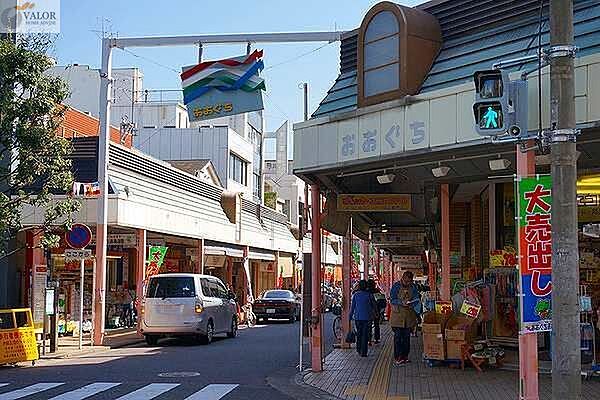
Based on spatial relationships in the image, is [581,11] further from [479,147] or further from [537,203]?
[537,203]

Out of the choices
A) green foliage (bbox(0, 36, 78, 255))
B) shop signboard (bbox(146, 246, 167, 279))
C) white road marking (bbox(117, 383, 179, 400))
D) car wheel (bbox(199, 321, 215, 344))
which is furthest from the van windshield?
white road marking (bbox(117, 383, 179, 400))

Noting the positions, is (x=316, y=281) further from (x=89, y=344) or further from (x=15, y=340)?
(x=89, y=344)

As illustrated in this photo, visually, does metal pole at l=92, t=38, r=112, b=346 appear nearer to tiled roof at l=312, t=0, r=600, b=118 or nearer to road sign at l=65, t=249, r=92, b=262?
road sign at l=65, t=249, r=92, b=262

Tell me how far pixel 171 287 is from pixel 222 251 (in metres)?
12.9

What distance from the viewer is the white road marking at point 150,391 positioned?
12602 mm

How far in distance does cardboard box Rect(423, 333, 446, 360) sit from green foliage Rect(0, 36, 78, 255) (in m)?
8.53

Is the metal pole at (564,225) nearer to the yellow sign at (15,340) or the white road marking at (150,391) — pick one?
the white road marking at (150,391)

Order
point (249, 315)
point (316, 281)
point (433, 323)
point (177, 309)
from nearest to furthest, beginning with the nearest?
point (433, 323) < point (316, 281) < point (177, 309) < point (249, 315)

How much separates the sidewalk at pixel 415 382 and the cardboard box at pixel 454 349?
10.5 inches

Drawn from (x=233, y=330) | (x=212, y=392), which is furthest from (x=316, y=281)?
(x=233, y=330)

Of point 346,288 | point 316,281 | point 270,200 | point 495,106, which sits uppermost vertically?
point 270,200

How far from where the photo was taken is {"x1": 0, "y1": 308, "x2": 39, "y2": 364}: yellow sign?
17.1 meters

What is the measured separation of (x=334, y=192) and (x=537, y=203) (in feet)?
28.0

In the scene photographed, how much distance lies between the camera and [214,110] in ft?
55.3
